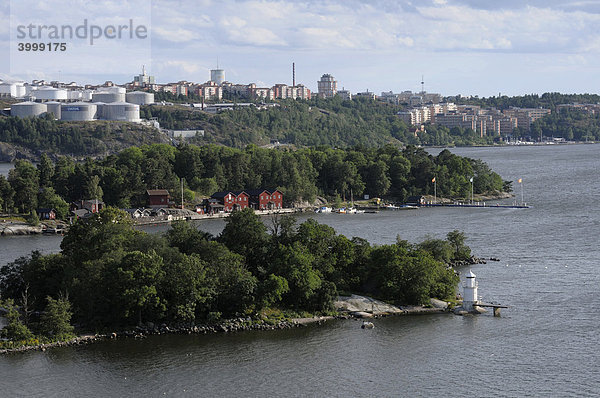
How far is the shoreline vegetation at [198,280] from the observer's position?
1634cm

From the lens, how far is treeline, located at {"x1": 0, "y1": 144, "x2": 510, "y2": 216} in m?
39.6

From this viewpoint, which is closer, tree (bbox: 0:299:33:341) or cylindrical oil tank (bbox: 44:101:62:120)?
tree (bbox: 0:299:33:341)

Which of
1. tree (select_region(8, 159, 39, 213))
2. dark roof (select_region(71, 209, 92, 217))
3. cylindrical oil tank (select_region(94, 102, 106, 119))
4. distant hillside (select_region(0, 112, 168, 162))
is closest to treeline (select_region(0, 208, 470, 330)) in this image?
dark roof (select_region(71, 209, 92, 217))

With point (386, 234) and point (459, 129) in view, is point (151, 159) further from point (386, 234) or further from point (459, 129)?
point (459, 129)

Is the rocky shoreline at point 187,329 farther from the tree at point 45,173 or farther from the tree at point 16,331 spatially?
the tree at point 45,173

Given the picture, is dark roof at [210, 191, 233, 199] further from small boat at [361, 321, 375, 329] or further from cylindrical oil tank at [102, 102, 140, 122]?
cylindrical oil tank at [102, 102, 140, 122]

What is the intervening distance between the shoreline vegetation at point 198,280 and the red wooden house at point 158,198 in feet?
59.3

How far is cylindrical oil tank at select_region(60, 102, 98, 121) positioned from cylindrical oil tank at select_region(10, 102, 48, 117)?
85.6 inches

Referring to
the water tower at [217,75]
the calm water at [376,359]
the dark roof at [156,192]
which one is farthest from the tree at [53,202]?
the water tower at [217,75]

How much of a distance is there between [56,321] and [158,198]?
2328cm

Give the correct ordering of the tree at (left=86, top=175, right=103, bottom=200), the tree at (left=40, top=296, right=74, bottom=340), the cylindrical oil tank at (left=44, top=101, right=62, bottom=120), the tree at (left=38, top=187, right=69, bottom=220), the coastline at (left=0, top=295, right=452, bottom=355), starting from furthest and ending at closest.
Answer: the cylindrical oil tank at (left=44, top=101, right=62, bottom=120)
the tree at (left=86, top=175, right=103, bottom=200)
the tree at (left=38, top=187, right=69, bottom=220)
the coastline at (left=0, top=295, right=452, bottom=355)
the tree at (left=40, top=296, right=74, bottom=340)

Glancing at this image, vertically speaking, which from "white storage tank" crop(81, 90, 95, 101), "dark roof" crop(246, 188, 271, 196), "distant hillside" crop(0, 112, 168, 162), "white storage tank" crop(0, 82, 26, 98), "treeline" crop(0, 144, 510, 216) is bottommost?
"dark roof" crop(246, 188, 271, 196)

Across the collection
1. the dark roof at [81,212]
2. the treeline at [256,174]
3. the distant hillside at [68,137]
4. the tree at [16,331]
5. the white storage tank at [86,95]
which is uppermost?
the white storage tank at [86,95]

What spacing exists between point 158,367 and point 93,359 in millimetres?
1190
